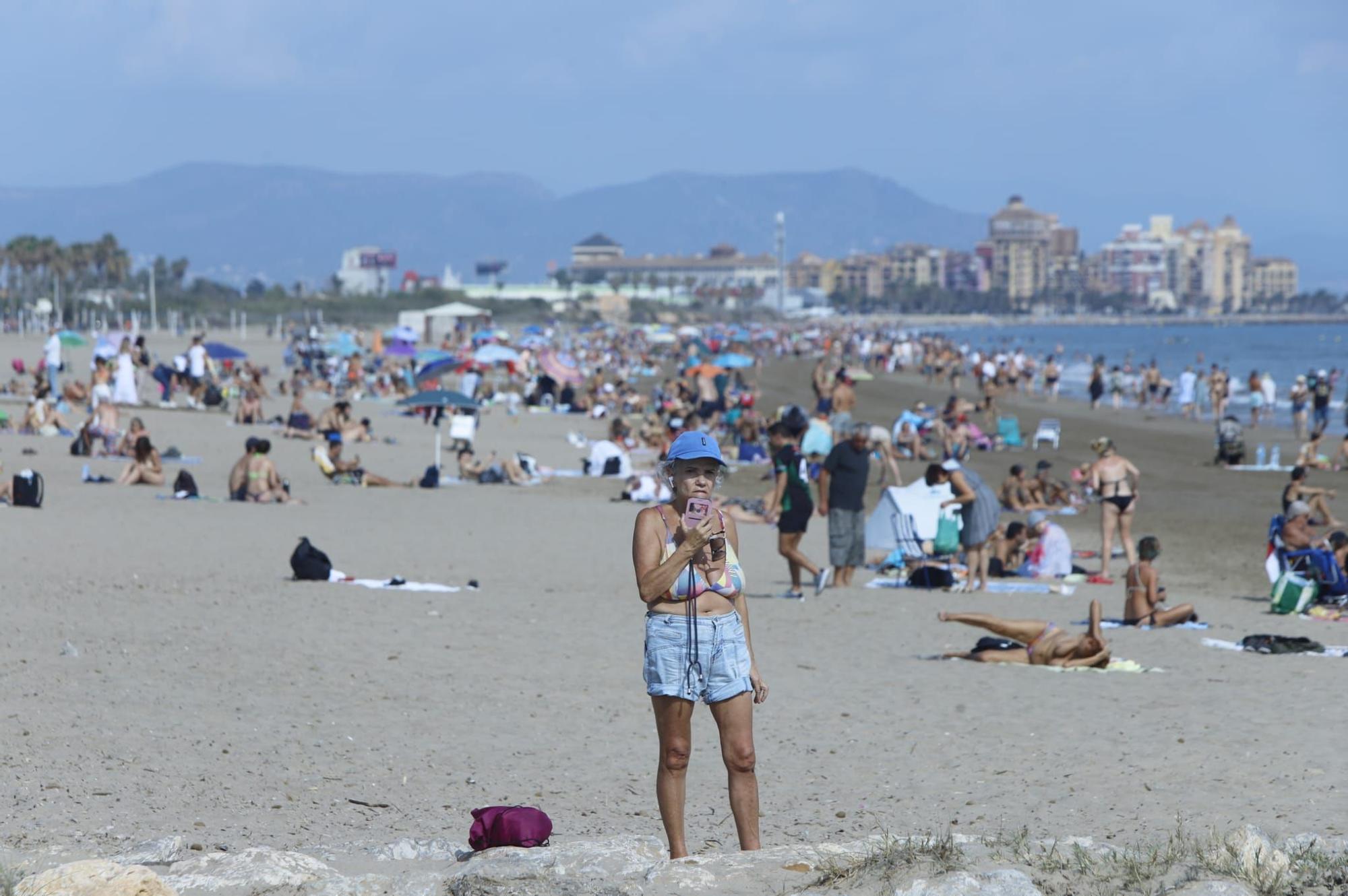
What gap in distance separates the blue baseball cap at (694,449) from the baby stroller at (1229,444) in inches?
767

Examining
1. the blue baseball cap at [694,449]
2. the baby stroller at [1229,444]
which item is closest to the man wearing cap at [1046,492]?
the baby stroller at [1229,444]

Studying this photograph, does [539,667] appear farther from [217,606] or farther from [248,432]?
[248,432]

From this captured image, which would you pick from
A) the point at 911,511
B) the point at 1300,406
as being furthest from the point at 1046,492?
the point at 1300,406

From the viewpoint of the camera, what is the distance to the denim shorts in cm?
415

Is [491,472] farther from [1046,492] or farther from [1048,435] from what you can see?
[1048,435]

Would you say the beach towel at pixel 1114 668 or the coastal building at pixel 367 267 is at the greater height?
the coastal building at pixel 367 267

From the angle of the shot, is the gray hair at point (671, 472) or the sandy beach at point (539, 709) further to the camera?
the sandy beach at point (539, 709)

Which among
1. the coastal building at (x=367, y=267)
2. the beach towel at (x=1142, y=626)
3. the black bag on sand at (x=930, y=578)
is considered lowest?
the beach towel at (x=1142, y=626)

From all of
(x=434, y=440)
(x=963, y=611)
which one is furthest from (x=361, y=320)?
(x=963, y=611)

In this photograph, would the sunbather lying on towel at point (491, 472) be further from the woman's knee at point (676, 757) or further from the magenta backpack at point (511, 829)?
the woman's knee at point (676, 757)

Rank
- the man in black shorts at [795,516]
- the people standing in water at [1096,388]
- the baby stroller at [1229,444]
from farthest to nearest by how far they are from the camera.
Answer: the people standing in water at [1096,388]
the baby stroller at [1229,444]
the man in black shorts at [795,516]

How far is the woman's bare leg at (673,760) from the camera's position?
4184mm

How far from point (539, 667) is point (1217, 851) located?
14.4 ft

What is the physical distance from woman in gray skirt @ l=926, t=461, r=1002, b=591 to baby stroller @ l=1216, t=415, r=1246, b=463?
1208 centimetres
